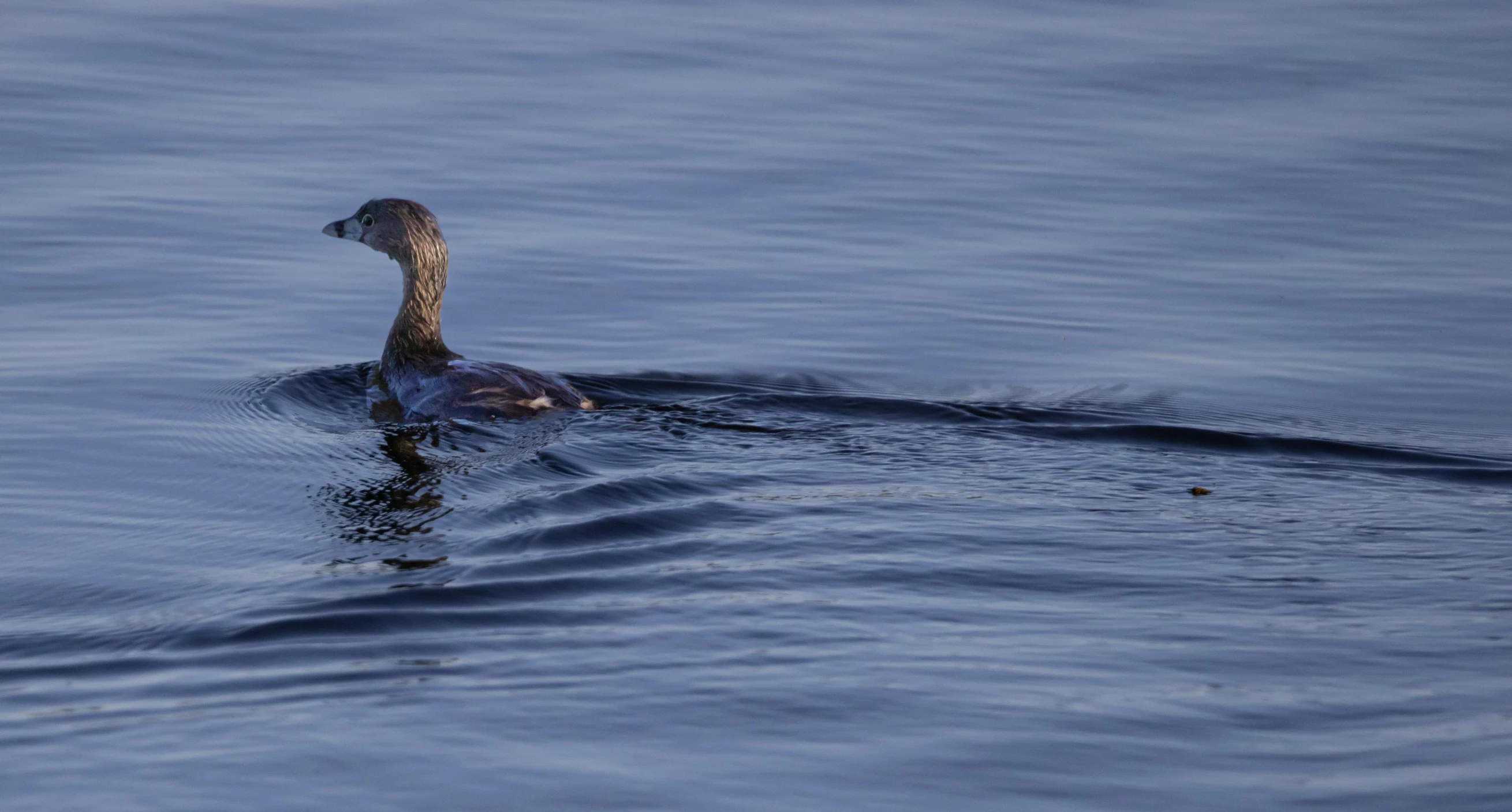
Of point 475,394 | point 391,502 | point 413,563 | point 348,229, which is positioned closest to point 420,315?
point 348,229

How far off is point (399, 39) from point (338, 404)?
875 centimetres

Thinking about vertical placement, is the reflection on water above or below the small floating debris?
above

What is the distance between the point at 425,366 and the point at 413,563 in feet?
11.0

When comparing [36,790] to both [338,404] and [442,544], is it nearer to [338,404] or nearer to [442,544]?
[442,544]

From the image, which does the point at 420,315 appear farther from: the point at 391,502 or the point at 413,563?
the point at 413,563

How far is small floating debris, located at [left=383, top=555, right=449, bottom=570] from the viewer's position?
6.88 meters

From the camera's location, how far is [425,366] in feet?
33.3

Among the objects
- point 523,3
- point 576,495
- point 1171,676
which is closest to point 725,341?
point 576,495

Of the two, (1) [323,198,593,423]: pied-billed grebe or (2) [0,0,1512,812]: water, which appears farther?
(1) [323,198,593,423]: pied-billed grebe

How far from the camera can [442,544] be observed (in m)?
7.17

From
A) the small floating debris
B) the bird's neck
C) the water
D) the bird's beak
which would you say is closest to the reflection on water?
the water

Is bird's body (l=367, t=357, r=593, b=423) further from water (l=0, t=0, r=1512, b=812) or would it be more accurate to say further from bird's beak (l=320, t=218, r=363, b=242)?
bird's beak (l=320, t=218, r=363, b=242)

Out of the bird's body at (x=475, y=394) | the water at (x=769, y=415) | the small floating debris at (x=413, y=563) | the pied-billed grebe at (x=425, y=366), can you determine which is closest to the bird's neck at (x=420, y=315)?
the pied-billed grebe at (x=425, y=366)

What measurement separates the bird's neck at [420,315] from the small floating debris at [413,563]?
337cm
